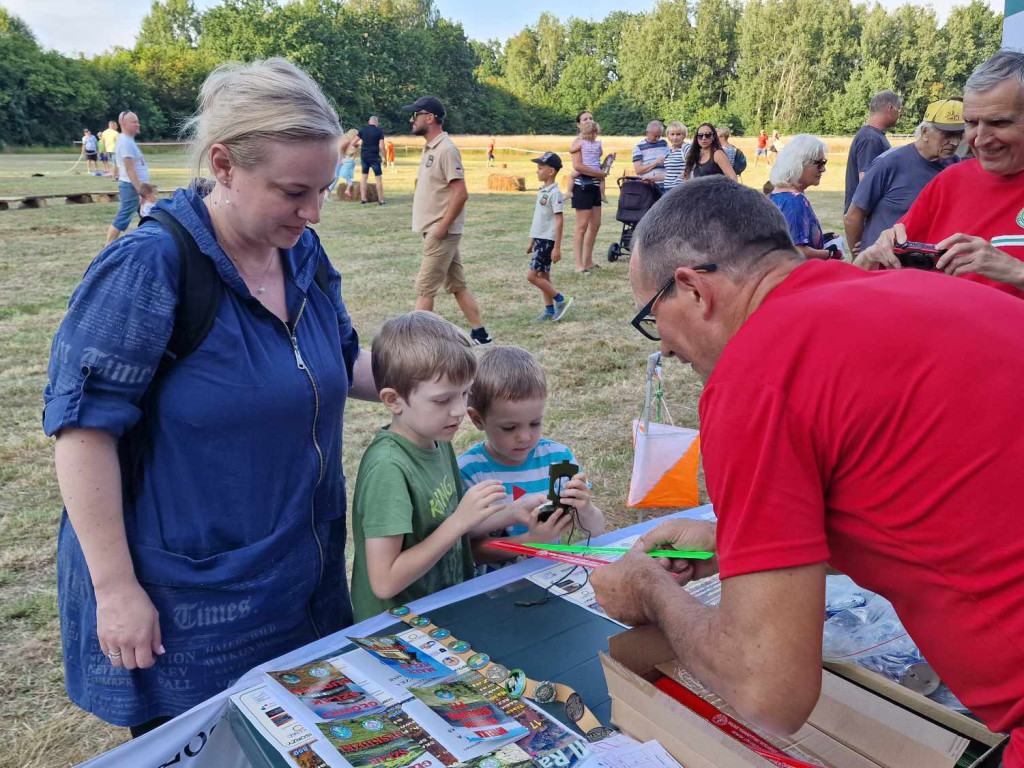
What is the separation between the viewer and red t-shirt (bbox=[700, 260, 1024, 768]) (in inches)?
40.2

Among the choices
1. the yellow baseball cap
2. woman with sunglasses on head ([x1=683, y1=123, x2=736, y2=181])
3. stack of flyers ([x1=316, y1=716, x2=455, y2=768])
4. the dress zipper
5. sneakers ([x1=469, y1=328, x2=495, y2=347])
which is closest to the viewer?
stack of flyers ([x1=316, y1=716, x2=455, y2=768])

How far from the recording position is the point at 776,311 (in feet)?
3.65

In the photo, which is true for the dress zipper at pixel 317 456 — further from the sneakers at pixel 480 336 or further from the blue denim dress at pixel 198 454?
the sneakers at pixel 480 336

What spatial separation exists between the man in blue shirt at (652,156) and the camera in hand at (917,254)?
794cm

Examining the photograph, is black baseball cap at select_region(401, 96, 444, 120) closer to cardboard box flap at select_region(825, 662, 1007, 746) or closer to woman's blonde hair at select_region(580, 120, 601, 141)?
woman's blonde hair at select_region(580, 120, 601, 141)

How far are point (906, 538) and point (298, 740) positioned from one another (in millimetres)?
1020

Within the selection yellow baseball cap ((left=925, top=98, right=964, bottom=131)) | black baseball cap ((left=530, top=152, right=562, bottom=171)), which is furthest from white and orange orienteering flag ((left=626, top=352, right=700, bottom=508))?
black baseball cap ((left=530, top=152, right=562, bottom=171))

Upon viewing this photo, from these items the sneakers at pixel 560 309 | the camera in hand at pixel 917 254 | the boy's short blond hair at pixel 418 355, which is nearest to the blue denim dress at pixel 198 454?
the boy's short blond hair at pixel 418 355

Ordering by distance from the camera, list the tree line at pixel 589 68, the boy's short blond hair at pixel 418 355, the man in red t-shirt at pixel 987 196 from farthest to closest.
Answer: the tree line at pixel 589 68
the man in red t-shirt at pixel 987 196
the boy's short blond hair at pixel 418 355

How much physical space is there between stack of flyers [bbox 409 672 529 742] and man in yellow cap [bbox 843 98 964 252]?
4431 millimetres

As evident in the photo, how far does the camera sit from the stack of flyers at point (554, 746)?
1317 mm

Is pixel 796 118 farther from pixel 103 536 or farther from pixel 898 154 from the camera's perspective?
pixel 103 536

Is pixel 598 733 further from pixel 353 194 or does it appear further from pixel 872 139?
pixel 353 194

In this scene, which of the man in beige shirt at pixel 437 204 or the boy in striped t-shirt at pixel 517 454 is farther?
the man in beige shirt at pixel 437 204
